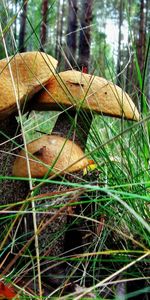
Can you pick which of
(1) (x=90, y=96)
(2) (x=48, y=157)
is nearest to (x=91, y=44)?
(1) (x=90, y=96)

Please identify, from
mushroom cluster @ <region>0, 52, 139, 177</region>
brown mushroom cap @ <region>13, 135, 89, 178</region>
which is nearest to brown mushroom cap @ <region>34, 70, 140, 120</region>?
mushroom cluster @ <region>0, 52, 139, 177</region>

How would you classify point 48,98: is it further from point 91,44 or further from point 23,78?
point 91,44

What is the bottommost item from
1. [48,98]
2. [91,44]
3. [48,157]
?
[48,157]

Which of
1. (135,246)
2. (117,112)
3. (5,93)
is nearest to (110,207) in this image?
(135,246)

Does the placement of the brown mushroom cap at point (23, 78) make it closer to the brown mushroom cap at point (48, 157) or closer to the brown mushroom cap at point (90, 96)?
the brown mushroom cap at point (90, 96)

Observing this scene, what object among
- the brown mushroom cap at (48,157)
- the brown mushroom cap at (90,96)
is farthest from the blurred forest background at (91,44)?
the brown mushroom cap at (48,157)

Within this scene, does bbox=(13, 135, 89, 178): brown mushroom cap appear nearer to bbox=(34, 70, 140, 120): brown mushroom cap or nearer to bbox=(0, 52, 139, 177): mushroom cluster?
bbox=(0, 52, 139, 177): mushroom cluster

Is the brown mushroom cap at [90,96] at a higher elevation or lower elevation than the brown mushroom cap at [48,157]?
higher

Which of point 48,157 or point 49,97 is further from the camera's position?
point 49,97
